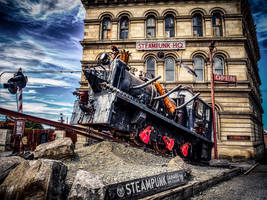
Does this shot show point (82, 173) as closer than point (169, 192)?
Yes

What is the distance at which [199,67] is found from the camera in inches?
582

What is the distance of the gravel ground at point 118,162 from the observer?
3.97 metres

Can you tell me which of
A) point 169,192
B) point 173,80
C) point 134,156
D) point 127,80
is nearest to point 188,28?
point 173,80

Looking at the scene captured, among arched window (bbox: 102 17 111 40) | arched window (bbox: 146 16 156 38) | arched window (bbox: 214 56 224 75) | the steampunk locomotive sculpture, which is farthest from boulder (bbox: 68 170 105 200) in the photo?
arched window (bbox: 102 17 111 40)

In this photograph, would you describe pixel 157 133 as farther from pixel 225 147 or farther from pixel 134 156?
pixel 225 147

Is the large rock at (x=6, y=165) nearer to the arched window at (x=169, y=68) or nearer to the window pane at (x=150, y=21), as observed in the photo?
the arched window at (x=169, y=68)

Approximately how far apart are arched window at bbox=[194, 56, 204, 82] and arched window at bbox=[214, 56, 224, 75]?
1079mm

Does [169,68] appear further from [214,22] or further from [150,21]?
[214,22]

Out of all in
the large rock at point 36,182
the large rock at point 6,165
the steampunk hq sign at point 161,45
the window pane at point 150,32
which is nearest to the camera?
the large rock at point 36,182

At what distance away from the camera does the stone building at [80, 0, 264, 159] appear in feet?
43.6

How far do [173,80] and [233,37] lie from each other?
18.8ft

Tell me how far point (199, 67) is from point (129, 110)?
10.7 m

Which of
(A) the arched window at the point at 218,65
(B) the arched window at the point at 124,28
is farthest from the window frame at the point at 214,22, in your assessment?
(B) the arched window at the point at 124,28

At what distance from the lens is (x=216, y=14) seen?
15445mm
